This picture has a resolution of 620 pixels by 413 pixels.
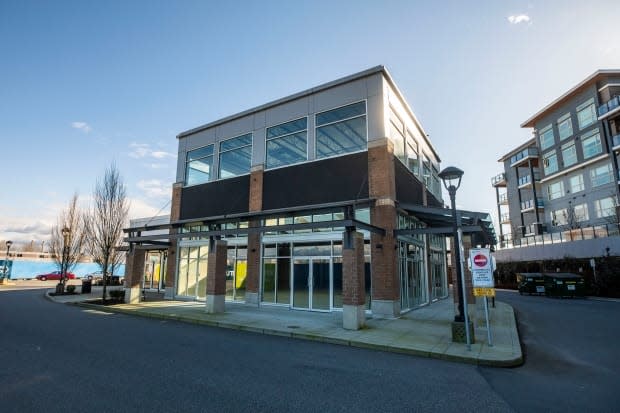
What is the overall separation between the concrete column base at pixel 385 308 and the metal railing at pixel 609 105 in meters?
35.2

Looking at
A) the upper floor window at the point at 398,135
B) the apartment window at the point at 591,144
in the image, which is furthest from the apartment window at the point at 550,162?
the upper floor window at the point at 398,135

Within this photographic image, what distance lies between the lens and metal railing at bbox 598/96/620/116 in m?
32.3

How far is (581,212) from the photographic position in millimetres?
37344

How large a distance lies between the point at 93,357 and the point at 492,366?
8.25 meters

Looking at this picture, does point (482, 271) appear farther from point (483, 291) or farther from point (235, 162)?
point (235, 162)

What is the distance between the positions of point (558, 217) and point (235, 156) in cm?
4119

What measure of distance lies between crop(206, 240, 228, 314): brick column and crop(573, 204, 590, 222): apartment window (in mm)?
40035

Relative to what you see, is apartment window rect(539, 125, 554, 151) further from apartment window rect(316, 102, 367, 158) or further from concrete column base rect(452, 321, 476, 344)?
concrete column base rect(452, 321, 476, 344)

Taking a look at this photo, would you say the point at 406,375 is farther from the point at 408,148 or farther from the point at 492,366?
the point at 408,148

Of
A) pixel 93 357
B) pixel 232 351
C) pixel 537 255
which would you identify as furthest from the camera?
pixel 537 255

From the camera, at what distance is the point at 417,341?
28.7 feet

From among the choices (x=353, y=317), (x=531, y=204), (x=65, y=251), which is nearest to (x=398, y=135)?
(x=353, y=317)

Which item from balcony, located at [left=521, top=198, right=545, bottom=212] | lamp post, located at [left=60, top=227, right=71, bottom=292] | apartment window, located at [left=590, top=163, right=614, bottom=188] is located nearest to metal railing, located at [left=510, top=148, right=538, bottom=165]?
balcony, located at [left=521, top=198, right=545, bottom=212]

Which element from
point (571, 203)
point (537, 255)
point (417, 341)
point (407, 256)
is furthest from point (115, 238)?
point (571, 203)
